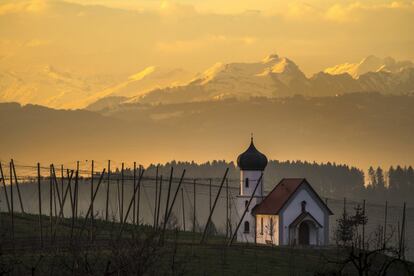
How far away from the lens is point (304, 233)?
105 meters

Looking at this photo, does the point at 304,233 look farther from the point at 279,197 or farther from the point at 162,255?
the point at 162,255

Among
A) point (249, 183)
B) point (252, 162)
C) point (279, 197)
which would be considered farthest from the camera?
point (252, 162)

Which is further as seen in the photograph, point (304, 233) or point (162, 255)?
point (304, 233)

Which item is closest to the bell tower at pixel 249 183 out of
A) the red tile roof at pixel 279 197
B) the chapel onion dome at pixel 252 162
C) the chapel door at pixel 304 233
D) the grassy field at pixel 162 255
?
the chapel onion dome at pixel 252 162

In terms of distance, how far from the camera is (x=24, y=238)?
89.3 metres

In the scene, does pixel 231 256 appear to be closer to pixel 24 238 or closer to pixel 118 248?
pixel 24 238

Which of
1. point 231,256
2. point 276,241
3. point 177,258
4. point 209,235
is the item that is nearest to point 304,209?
point 276,241

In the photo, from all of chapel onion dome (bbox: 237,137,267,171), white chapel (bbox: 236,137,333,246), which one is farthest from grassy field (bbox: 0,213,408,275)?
chapel onion dome (bbox: 237,137,267,171)

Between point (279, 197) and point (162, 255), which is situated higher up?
point (279, 197)

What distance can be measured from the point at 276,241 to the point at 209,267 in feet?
89.9

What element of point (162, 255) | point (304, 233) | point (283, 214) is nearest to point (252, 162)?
point (283, 214)

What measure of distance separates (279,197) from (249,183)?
4584 mm

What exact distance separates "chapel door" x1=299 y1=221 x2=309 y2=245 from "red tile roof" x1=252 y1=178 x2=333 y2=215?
102 inches

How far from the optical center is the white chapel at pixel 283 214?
10350 centimetres
